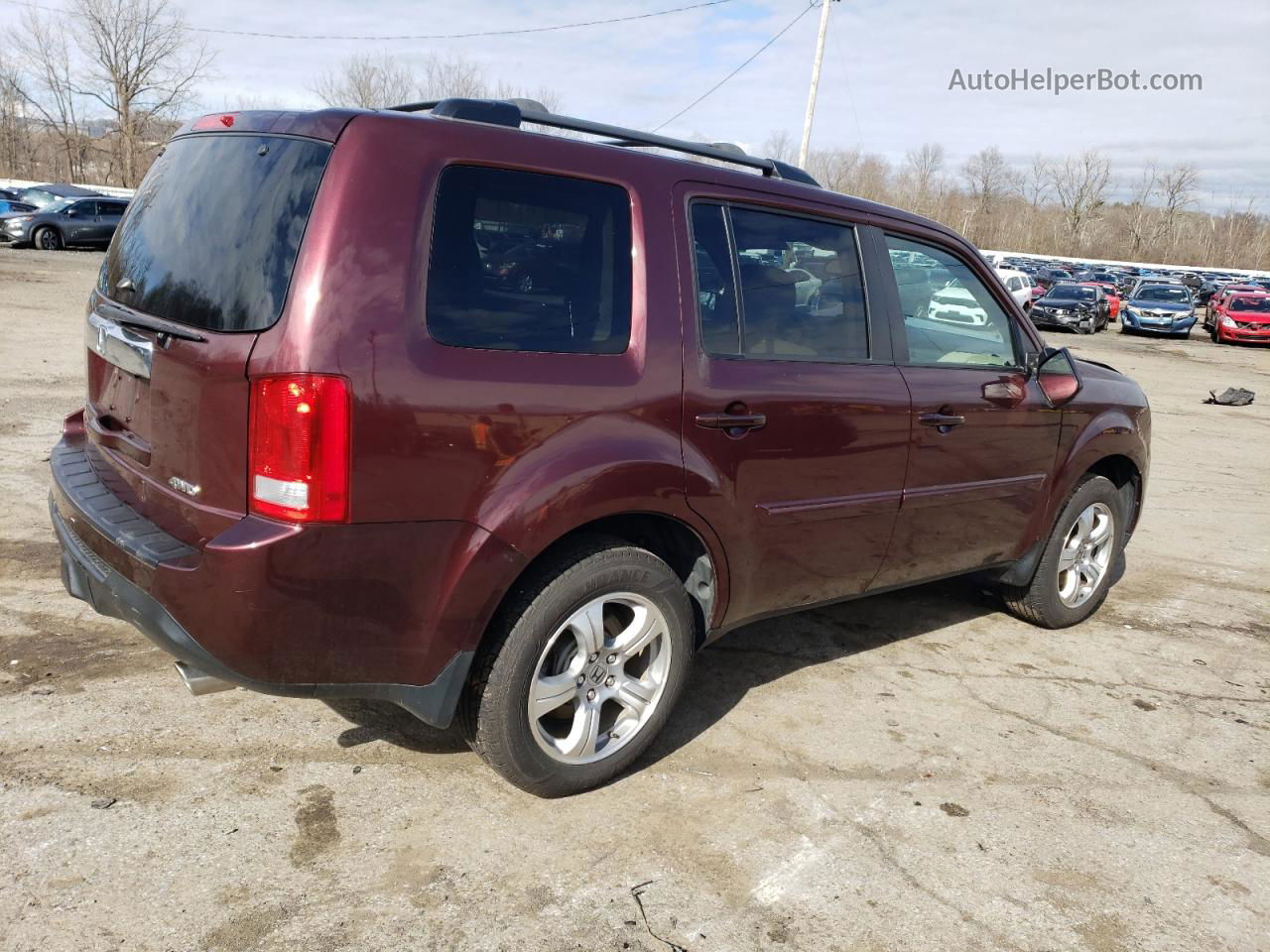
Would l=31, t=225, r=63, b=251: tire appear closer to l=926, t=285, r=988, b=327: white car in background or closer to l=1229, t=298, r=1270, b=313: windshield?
l=926, t=285, r=988, b=327: white car in background

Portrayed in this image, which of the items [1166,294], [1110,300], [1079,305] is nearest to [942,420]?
[1079,305]

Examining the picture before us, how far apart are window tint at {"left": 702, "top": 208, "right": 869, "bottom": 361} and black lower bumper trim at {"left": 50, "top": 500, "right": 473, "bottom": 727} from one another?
1.34 m

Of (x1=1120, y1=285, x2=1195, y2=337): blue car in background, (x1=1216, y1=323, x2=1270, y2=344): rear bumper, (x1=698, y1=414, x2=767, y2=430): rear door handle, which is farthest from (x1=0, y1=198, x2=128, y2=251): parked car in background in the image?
(x1=1216, y1=323, x2=1270, y2=344): rear bumper

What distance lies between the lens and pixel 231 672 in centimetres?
263

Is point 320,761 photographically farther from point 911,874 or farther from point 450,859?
point 911,874

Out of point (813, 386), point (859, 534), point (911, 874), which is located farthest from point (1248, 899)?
point (813, 386)

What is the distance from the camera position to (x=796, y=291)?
11.9 feet

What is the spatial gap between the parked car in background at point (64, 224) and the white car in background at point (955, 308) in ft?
88.7

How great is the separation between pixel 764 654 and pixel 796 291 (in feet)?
5.58

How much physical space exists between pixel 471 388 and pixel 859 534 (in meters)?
Answer: 1.79

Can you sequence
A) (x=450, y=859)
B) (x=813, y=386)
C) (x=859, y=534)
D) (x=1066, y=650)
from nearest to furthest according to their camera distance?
1. (x=450, y=859)
2. (x=813, y=386)
3. (x=859, y=534)
4. (x=1066, y=650)

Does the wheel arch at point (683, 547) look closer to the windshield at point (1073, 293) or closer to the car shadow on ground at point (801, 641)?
the car shadow on ground at point (801, 641)

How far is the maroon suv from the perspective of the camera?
256 cm

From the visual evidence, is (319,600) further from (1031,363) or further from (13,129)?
(13,129)
